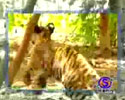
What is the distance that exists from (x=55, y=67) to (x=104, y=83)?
0.25 m

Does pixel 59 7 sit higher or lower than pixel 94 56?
higher

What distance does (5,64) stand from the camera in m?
1.36

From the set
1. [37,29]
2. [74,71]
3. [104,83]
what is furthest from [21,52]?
[104,83]

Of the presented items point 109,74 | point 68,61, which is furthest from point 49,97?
point 109,74

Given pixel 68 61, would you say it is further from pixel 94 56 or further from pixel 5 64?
pixel 5 64

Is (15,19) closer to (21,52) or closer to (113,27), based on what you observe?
(21,52)

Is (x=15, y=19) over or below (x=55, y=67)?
over

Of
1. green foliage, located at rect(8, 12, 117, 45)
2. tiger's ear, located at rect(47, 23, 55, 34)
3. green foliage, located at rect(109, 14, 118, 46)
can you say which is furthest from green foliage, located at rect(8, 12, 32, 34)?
green foliage, located at rect(109, 14, 118, 46)

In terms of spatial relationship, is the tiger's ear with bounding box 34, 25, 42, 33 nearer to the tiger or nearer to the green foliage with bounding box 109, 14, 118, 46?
the tiger

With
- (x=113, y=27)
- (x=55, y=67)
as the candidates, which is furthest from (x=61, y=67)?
(x=113, y=27)

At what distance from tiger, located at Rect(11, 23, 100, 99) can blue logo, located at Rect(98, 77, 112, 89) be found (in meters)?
0.02

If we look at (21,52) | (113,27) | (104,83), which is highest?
(113,27)

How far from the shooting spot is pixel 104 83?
136cm

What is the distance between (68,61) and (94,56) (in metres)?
0.13
